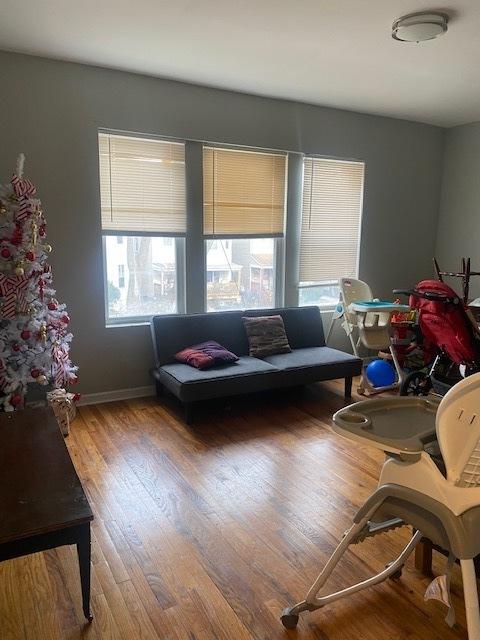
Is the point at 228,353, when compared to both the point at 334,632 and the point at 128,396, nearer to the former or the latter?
the point at 128,396

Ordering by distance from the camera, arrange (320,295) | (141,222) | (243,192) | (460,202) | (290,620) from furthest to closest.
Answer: (460,202) → (320,295) → (243,192) → (141,222) → (290,620)

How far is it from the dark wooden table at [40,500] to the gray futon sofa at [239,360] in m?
1.60

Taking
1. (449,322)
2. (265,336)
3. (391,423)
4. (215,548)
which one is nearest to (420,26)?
(449,322)

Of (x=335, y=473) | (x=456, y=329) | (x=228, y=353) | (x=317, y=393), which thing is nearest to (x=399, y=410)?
(x=335, y=473)

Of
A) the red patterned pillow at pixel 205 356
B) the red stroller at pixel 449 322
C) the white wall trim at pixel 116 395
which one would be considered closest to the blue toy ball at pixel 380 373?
the red stroller at pixel 449 322

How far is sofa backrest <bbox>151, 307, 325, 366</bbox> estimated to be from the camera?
410 centimetres

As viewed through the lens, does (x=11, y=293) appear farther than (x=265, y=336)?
No

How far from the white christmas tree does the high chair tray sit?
7.85 feet

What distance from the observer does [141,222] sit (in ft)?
13.3

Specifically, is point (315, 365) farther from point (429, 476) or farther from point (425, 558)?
point (429, 476)

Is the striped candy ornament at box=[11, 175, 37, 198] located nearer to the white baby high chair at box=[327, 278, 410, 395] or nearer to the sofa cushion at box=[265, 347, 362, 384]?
the sofa cushion at box=[265, 347, 362, 384]

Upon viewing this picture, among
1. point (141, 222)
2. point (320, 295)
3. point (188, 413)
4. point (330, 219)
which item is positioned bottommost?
point (188, 413)

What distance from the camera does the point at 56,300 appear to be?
3715 millimetres

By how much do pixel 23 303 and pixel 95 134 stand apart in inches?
59.6
